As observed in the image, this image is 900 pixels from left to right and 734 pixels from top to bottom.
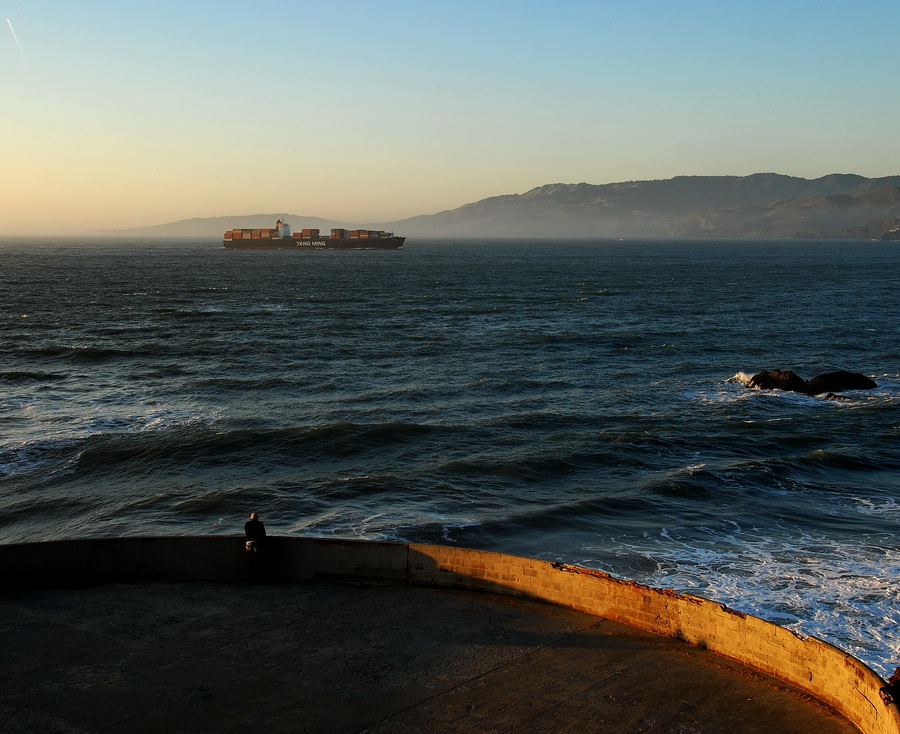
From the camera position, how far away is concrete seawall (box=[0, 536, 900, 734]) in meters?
12.4

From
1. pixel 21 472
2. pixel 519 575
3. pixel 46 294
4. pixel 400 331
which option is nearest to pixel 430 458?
pixel 21 472

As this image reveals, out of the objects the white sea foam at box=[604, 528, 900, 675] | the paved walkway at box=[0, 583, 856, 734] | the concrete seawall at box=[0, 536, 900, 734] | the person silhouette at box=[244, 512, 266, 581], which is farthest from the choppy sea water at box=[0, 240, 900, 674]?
the person silhouette at box=[244, 512, 266, 581]

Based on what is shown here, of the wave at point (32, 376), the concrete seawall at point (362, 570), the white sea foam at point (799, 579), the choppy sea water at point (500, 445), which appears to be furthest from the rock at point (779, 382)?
the wave at point (32, 376)

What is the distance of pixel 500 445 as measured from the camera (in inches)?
1119

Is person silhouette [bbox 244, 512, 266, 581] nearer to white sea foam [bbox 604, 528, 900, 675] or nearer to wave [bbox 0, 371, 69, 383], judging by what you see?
white sea foam [bbox 604, 528, 900, 675]

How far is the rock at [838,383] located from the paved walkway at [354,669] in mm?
27426

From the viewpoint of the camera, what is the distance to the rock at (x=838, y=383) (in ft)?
121

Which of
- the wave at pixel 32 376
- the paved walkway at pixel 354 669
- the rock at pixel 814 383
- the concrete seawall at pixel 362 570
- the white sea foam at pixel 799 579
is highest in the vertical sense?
the concrete seawall at pixel 362 570

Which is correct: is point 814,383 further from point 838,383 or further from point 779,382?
point 779,382

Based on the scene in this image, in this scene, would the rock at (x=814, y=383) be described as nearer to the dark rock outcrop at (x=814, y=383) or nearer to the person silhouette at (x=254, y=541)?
the dark rock outcrop at (x=814, y=383)

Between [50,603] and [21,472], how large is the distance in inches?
518

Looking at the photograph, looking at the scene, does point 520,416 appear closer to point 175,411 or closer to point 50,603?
point 175,411

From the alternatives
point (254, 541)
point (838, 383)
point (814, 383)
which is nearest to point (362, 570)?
point (254, 541)

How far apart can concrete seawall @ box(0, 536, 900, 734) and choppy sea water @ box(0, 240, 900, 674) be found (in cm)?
456
